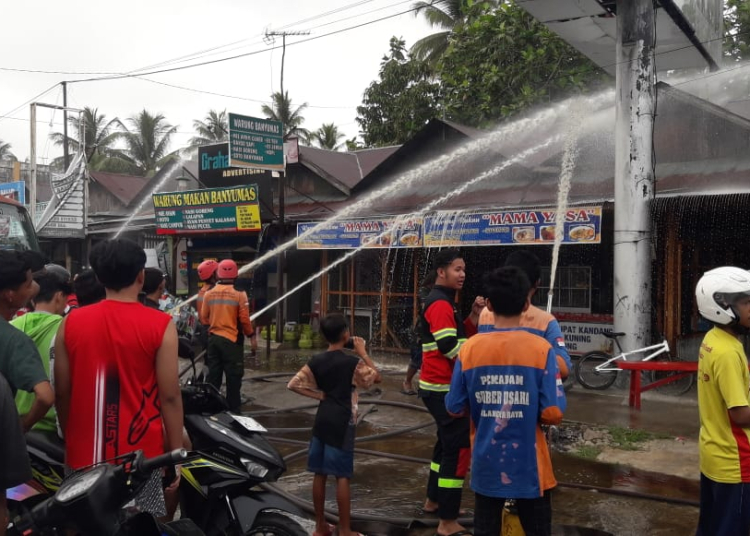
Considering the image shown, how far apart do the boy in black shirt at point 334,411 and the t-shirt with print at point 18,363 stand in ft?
5.94

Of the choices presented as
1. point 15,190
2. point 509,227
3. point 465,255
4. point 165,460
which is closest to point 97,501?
point 165,460

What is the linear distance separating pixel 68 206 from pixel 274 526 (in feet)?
63.9

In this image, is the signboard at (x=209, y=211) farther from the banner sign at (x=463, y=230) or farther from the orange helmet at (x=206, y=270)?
the orange helmet at (x=206, y=270)

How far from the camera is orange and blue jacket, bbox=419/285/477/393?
186 inches

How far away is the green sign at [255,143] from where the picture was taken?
13695 mm

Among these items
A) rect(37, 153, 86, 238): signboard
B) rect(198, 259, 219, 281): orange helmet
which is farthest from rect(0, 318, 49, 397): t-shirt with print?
rect(37, 153, 86, 238): signboard

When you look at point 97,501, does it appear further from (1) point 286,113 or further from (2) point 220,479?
(1) point 286,113

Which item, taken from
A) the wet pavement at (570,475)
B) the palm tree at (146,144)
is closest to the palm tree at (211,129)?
the palm tree at (146,144)

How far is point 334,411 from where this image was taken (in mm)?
4531

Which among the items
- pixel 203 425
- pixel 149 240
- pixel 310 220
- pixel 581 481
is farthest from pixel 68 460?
pixel 149 240

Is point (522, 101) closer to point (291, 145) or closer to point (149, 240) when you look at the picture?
point (291, 145)

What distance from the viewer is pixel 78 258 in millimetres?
25172

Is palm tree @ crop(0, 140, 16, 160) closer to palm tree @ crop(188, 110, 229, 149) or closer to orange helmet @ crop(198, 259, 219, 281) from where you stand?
palm tree @ crop(188, 110, 229, 149)

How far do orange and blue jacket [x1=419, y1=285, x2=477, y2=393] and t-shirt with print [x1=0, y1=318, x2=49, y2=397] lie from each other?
2.50 m
